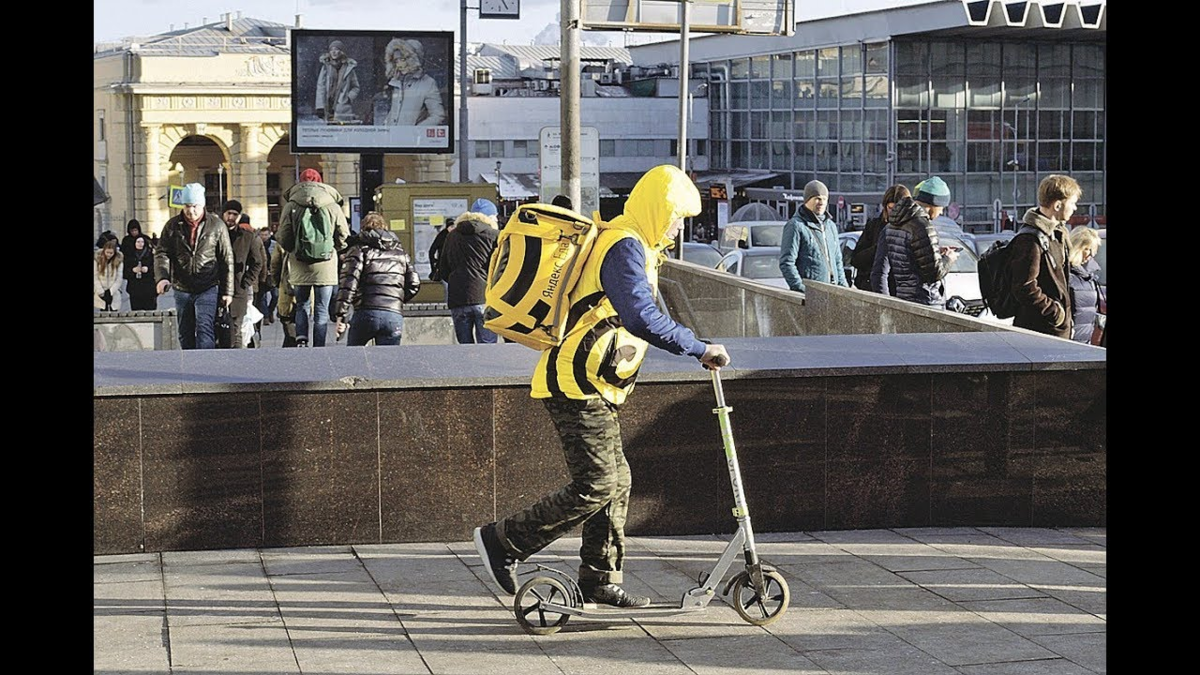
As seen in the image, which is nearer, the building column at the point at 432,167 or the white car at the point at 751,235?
the white car at the point at 751,235

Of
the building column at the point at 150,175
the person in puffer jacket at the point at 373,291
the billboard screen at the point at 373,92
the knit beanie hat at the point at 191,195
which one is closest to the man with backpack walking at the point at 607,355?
the person in puffer jacket at the point at 373,291

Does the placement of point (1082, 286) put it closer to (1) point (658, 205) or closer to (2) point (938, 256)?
(2) point (938, 256)

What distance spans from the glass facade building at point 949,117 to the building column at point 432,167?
46.8 feet

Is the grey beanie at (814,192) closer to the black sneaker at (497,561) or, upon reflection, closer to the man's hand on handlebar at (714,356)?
the black sneaker at (497,561)

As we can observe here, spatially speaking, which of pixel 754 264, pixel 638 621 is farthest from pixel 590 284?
pixel 754 264

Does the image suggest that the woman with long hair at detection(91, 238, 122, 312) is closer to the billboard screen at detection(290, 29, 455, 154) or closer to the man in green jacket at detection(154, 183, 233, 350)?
the billboard screen at detection(290, 29, 455, 154)

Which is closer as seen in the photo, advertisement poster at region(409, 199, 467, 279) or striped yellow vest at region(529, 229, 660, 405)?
striped yellow vest at region(529, 229, 660, 405)

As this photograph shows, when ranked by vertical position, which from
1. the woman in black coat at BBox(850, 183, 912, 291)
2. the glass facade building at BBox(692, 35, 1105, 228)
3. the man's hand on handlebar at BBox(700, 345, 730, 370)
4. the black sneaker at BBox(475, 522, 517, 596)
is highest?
the glass facade building at BBox(692, 35, 1105, 228)

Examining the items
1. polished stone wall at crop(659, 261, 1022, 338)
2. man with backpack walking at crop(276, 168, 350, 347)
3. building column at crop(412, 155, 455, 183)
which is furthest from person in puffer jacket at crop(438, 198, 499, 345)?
building column at crop(412, 155, 455, 183)

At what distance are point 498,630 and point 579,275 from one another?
1.28m

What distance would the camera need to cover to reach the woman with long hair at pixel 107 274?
22.3 m

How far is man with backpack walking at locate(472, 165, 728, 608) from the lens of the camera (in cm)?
550

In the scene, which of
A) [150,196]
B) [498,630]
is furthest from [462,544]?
[150,196]

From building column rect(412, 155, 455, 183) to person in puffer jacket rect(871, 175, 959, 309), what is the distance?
176 feet
